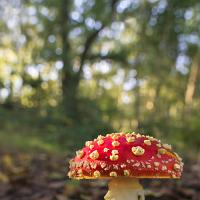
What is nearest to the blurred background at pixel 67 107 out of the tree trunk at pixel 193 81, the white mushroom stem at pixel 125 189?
the white mushroom stem at pixel 125 189

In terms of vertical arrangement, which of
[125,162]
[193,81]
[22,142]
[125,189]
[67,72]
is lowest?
[125,189]

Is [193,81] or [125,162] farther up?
[193,81]

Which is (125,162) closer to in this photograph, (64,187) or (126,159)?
(126,159)

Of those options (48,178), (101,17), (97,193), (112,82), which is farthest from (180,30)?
(112,82)

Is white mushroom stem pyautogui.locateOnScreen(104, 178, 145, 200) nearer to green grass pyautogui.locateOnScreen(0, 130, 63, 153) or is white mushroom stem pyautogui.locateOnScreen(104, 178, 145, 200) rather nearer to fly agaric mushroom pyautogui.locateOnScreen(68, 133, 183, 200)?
fly agaric mushroom pyautogui.locateOnScreen(68, 133, 183, 200)

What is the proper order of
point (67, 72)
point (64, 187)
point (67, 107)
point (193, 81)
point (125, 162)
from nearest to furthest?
1. point (125, 162)
2. point (64, 187)
3. point (67, 107)
4. point (67, 72)
5. point (193, 81)

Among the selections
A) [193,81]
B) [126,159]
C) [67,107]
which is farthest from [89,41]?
[126,159]

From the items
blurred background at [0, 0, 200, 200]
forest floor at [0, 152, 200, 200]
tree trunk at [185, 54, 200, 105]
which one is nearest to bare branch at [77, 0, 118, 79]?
blurred background at [0, 0, 200, 200]

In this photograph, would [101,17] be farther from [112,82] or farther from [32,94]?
[112,82]
